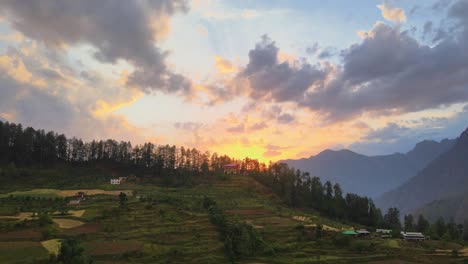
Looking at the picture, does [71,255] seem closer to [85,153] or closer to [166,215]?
[166,215]

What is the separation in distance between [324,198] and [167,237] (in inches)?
3278

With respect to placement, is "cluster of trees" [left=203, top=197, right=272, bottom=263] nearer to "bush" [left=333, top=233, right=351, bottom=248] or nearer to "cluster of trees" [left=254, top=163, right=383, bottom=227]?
"bush" [left=333, top=233, right=351, bottom=248]

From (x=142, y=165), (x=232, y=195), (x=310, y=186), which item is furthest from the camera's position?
(x=142, y=165)

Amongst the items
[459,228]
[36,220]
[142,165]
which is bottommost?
[459,228]

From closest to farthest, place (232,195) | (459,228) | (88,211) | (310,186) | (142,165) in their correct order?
(88,211) → (459,228) → (232,195) → (310,186) → (142,165)

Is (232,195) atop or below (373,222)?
atop

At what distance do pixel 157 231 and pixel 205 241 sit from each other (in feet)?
36.8

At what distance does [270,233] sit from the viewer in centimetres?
6581

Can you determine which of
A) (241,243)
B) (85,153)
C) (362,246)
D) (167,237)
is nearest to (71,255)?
(167,237)

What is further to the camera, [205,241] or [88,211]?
[88,211]

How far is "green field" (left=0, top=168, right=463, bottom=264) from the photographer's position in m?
48.5

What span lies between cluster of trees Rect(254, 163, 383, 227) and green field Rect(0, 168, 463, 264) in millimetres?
37927

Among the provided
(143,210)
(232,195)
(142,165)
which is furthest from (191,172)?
(143,210)

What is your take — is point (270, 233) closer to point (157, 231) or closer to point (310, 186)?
point (157, 231)
